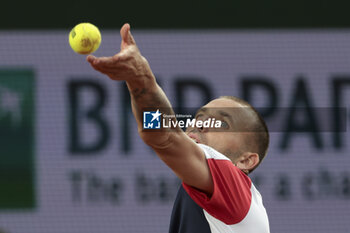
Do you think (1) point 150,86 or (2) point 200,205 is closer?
(1) point 150,86

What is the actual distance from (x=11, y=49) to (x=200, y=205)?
20.1 ft

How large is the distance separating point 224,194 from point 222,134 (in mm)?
361

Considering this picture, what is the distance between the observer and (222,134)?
2.37 meters

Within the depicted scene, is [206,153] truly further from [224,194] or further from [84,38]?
[84,38]

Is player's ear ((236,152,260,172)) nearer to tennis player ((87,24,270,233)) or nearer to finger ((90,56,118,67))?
tennis player ((87,24,270,233))

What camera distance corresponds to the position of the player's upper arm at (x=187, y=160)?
6.42 feet

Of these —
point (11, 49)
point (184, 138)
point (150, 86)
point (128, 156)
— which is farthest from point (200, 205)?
point (11, 49)

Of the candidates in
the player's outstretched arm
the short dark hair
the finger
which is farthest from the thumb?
the short dark hair

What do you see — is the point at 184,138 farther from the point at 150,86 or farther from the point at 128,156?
the point at 128,156

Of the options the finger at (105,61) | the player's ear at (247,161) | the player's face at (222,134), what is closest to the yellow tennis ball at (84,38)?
the player's face at (222,134)

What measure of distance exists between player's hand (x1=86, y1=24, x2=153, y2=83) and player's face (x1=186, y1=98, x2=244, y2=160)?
58 centimetres

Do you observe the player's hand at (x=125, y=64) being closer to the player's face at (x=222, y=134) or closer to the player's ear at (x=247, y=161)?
the player's face at (x=222, y=134)

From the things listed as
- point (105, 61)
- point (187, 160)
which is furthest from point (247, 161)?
point (105, 61)
